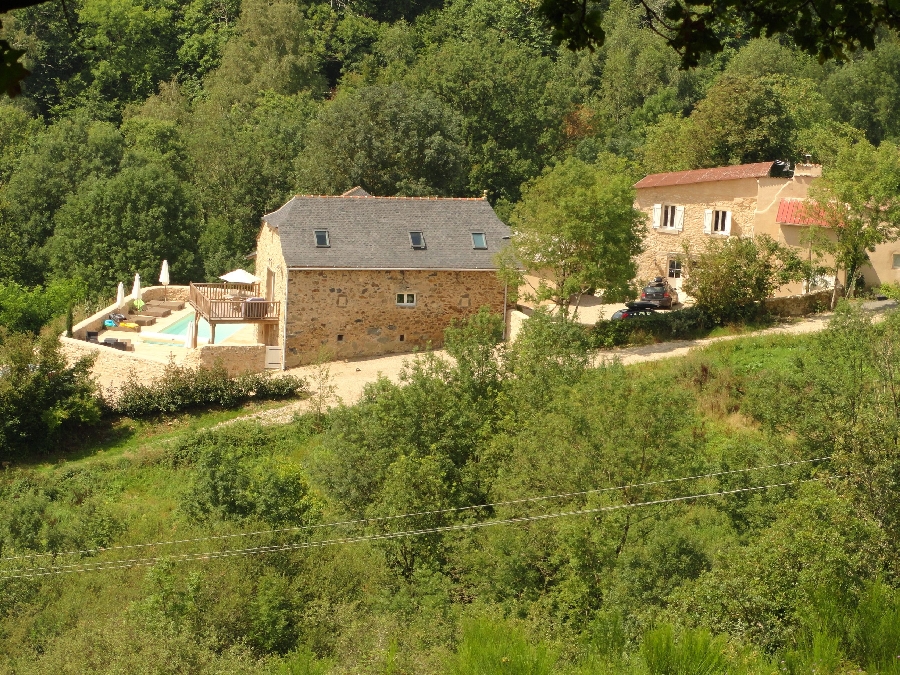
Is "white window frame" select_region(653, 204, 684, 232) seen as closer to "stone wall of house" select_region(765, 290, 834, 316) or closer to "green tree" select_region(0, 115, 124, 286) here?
"stone wall of house" select_region(765, 290, 834, 316)

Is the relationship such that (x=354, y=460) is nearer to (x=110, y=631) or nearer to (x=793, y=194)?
(x=110, y=631)

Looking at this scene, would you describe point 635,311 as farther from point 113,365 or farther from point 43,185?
point 43,185

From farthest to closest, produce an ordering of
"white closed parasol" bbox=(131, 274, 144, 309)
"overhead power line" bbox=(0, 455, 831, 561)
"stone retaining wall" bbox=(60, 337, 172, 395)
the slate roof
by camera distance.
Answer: "white closed parasol" bbox=(131, 274, 144, 309)
the slate roof
"stone retaining wall" bbox=(60, 337, 172, 395)
"overhead power line" bbox=(0, 455, 831, 561)

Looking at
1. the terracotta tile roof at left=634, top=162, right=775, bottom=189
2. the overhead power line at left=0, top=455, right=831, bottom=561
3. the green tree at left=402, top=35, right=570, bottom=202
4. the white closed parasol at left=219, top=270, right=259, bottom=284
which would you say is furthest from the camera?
the green tree at left=402, top=35, right=570, bottom=202

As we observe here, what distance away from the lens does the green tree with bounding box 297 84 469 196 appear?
1753 inches

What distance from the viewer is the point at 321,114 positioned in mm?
46844

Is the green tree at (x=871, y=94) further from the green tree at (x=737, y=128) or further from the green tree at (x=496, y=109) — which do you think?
the green tree at (x=496, y=109)

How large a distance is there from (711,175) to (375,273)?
12.2m

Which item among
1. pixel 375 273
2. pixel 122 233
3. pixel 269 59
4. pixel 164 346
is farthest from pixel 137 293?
pixel 269 59

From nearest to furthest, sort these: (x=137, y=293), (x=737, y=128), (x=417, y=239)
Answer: (x=417, y=239) → (x=137, y=293) → (x=737, y=128)

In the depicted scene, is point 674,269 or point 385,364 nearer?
point 385,364

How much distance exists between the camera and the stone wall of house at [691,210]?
37.8 m

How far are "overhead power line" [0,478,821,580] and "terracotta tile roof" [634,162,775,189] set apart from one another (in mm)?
20862

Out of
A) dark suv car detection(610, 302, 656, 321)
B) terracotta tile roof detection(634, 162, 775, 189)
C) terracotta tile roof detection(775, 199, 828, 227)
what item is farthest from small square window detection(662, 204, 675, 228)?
dark suv car detection(610, 302, 656, 321)
